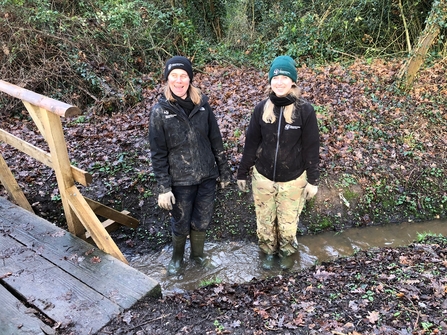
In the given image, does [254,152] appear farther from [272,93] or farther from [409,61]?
[409,61]

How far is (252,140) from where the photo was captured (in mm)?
3791

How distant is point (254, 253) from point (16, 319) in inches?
119

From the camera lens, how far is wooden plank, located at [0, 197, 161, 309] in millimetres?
3102

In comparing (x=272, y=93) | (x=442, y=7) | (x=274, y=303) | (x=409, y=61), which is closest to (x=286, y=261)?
(x=274, y=303)

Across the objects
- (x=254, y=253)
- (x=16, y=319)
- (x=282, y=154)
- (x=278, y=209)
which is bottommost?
(x=254, y=253)

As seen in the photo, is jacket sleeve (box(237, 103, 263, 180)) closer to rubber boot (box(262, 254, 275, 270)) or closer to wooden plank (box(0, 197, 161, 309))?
rubber boot (box(262, 254, 275, 270))

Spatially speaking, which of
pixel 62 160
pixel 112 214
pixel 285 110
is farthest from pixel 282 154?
pixel 112 214

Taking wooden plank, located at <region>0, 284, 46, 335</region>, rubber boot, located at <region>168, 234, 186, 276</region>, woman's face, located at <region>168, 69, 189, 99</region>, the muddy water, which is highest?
woman's face, located at <region>168, 69, 189, 99</region>

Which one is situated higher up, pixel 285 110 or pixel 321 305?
pixel 285 110

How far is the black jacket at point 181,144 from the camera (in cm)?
336

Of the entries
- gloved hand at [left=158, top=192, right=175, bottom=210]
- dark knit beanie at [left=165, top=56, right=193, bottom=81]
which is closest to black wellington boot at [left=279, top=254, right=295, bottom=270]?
gloved hand at [left=158, top=192, right=175, bottom=210]

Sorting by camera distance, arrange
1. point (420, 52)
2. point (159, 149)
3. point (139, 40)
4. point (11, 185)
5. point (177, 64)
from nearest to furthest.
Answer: point (177, 64)
point (159, 149)
point (11, 185)
point (420, 52)
point (139, 40)

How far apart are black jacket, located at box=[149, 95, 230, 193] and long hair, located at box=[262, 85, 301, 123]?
2.01ft

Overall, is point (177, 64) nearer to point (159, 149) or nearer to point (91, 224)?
point (159, 149)
